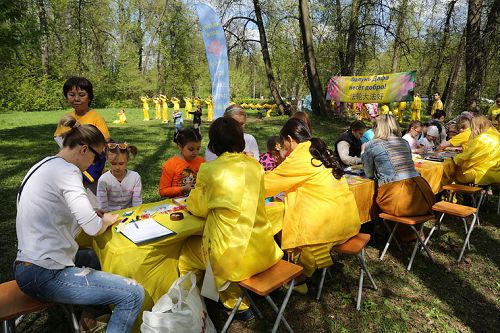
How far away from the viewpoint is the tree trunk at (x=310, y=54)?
13.8m

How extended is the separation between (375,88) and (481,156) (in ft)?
26.5

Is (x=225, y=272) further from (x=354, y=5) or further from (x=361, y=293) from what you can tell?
→ (x=354, y=5)

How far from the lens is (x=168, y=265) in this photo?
2447mm

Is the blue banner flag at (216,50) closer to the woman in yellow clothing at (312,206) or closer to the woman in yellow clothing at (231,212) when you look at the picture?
the woman in yellow clothing at (312,206)

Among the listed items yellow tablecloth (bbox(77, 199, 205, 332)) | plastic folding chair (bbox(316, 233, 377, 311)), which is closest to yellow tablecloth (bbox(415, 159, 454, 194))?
plastic folding chair (bbox(316, 233, 377, 311))

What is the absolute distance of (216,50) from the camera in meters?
7.89

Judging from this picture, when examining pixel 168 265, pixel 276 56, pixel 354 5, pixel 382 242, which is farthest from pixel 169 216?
pixel 276 56

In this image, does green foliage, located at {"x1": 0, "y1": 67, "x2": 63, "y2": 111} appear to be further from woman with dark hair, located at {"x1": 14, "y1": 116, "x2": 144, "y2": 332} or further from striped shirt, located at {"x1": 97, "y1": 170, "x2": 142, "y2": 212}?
woman with dark hair, located at {"x1": 14, "y1": 116, "x2": 144, "y2": 332}

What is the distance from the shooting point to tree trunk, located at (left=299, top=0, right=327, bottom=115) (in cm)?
1383

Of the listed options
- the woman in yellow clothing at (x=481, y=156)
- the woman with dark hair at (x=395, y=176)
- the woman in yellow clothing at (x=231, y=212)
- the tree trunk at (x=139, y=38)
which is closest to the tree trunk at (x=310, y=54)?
the woman in yellow clothing at (x=481, y=156)

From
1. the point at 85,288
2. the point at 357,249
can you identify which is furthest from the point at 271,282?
the point at 85,288

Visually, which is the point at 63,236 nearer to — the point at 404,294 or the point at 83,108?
the point at 83,108

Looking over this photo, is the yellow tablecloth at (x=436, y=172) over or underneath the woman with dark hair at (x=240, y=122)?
underneath

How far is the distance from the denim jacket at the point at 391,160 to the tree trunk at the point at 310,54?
11.3 m
